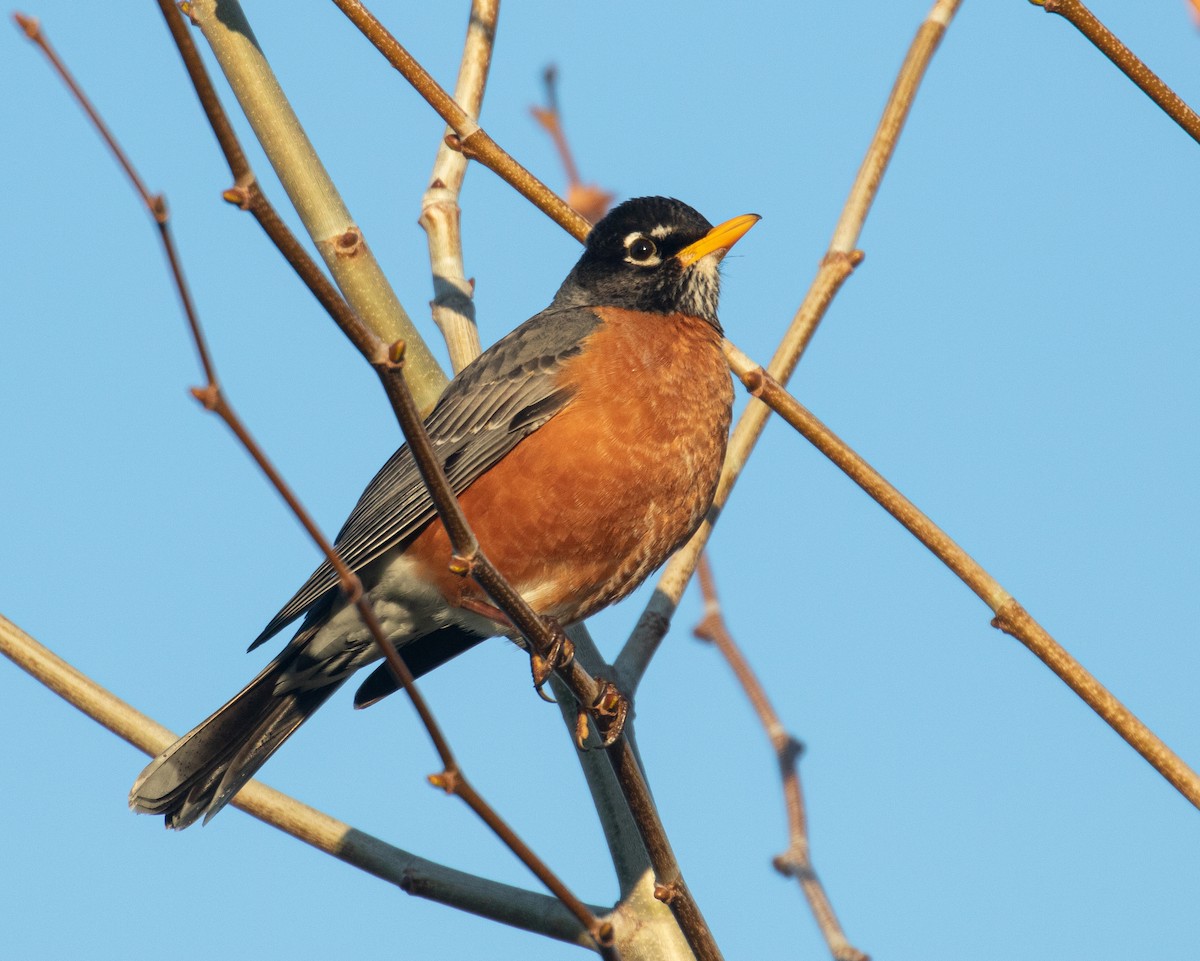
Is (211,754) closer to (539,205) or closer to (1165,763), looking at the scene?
(539,205)

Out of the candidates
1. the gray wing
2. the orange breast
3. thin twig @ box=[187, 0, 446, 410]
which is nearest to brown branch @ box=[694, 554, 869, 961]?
the orange breast

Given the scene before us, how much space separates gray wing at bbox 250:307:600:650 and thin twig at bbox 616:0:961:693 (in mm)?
838

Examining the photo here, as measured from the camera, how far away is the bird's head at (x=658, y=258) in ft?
20.3

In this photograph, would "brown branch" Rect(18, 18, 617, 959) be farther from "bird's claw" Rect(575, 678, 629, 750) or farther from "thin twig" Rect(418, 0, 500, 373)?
"thin twig" Rect(418, 0, 500, 373)

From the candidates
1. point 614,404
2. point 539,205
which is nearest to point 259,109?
Answer: point 539,205

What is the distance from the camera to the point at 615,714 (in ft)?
13.1

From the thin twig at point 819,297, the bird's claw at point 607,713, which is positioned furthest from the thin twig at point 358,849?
the thin twig at point 819,297

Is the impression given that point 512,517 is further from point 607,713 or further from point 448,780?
point 448,780

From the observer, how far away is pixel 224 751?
494 cm

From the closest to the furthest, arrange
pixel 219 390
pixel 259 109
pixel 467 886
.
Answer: pixel 219 390 → pixel 467 886 → pixel 259 109

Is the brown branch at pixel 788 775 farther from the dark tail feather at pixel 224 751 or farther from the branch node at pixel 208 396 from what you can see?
the branch node at pixel 208 396

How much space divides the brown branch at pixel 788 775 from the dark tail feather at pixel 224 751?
1653 millimetres

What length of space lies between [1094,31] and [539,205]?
1.84m

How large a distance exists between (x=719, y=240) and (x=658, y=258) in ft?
1.07
